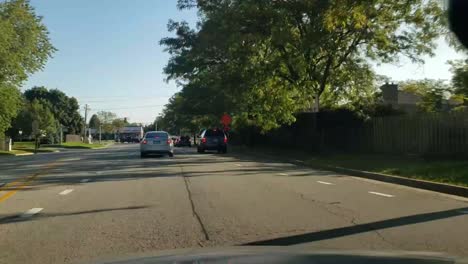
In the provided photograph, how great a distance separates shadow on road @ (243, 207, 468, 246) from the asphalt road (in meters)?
0.02

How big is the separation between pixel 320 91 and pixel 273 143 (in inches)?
471

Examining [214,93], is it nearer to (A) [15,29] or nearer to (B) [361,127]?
(A) [15,29]

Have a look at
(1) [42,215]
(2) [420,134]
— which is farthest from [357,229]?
(2) [420,134]

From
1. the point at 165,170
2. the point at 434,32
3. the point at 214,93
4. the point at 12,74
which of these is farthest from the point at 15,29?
the point at 434,32

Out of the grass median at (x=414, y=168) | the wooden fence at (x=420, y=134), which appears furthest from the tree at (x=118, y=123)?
the grass median at (x=414, y=168)

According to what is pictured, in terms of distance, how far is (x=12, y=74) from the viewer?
4109 centimetres

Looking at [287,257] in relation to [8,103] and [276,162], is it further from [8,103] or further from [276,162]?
[8,103]

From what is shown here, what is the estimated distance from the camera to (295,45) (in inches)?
1125

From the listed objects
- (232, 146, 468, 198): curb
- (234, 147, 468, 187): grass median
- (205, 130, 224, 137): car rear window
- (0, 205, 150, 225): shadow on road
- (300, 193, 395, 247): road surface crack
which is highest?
(205, 130, 224, 137): car rear window

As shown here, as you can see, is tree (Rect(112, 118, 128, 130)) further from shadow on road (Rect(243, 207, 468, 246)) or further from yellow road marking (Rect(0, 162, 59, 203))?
shadow on road (Rect(243, 207, 468, 246))

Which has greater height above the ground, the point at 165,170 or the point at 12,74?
the point at 12,74

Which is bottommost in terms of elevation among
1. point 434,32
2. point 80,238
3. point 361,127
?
point 80,238

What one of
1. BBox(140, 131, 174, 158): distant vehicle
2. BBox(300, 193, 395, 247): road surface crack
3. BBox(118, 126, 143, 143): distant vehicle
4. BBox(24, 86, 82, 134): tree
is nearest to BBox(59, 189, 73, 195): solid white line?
BBox(300, 193, 395, 247): road surface crack

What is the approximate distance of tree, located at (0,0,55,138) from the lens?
39.9 m
